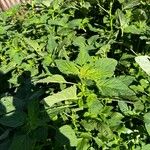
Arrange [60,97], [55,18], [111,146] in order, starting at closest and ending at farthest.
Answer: [60,97] → [111,146] → [55,18]

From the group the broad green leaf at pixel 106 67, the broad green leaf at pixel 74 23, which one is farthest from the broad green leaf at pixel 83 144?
the broad green leaf at pixel 74 23

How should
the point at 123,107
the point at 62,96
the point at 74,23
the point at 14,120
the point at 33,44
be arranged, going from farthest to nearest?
the point at 74,23 → the point at 33,44 → the point at 123,107 → the point at 14,120 → the point at 62,96

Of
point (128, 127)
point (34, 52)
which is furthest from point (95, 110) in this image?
point (34, 52)

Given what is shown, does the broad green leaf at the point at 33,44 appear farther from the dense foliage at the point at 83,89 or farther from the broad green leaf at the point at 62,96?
the broad green leaf at the point at 62,96

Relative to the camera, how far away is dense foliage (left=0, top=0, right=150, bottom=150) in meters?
2.06

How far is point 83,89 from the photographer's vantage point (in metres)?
2.08

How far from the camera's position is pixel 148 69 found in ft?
7.26

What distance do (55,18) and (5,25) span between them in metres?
0.70

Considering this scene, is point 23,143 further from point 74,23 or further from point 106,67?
point 74,23

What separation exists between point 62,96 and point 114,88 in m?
0.27

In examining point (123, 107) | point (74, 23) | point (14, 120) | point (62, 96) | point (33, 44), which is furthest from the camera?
point (74, 23)

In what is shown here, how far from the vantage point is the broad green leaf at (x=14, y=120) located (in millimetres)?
2113

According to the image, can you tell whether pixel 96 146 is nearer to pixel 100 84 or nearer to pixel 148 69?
pixel 100 84

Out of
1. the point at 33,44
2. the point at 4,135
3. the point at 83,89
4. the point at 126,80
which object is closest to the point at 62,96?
the point at 83,89
